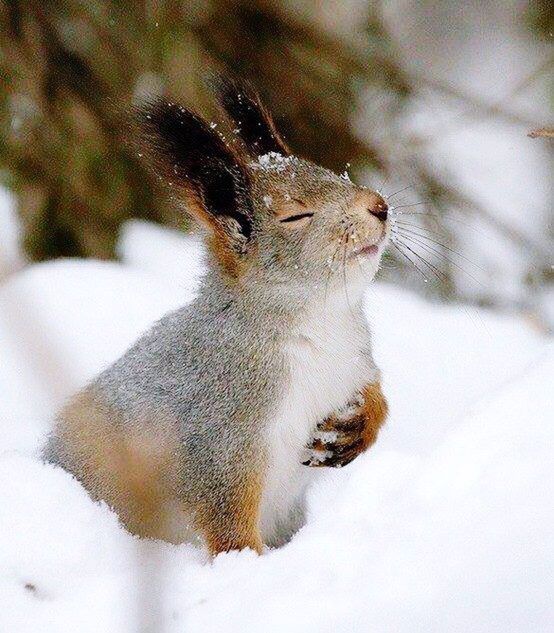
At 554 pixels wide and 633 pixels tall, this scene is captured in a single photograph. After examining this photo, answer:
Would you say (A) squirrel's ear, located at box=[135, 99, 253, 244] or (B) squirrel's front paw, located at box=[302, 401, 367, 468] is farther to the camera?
(B) squirrel's front paw, located at box=[302, 401, 367, 468]

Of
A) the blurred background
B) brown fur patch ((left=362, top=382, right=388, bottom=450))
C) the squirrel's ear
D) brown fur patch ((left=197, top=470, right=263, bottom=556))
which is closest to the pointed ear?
the squirrel's ear

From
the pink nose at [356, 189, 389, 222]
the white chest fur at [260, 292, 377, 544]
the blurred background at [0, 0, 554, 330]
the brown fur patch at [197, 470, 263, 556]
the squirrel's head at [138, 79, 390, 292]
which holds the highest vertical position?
the pink nose at [356, 189, 389, 222]

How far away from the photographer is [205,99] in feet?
15.0

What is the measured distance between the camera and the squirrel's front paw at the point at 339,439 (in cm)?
229

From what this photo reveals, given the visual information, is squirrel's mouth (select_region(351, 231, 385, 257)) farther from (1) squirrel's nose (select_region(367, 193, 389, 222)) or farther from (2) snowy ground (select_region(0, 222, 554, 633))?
(2) snowy ground (select_region(0, 222, 554, 633))

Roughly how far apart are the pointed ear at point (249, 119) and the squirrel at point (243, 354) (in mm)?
66

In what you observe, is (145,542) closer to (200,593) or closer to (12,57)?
(200,593)

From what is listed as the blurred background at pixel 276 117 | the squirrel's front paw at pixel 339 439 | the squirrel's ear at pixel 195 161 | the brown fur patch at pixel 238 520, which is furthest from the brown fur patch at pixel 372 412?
the blurred background at pixel 276 117

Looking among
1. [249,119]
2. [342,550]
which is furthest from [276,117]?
[342,550]

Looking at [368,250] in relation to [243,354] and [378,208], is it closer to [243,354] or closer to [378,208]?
[378,208]

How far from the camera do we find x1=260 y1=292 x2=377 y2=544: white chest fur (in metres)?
2.18

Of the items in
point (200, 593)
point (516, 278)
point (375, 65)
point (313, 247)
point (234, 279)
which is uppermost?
point (313, 247)

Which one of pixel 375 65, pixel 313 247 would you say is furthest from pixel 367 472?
pixel 375 65

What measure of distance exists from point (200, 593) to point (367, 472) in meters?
0.34
